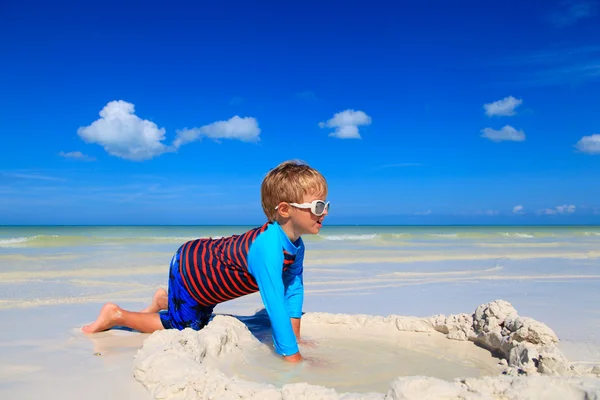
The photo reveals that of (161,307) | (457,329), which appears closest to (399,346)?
(457,329)

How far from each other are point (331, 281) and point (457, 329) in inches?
140

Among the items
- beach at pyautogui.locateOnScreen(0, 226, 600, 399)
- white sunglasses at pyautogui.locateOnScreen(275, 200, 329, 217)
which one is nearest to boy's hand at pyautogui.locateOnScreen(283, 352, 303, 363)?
beach at pyautogui.locateOnScreen(0, 226, 600, 399)

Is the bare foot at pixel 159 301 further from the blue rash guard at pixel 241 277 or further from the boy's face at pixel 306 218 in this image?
the boy's face at pixel 306 218

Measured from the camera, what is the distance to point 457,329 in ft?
11.5

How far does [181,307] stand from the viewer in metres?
3.29

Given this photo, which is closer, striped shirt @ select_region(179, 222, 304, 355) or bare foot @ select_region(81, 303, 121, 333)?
striped shirt @ select_region(179, 222, 304, 355)

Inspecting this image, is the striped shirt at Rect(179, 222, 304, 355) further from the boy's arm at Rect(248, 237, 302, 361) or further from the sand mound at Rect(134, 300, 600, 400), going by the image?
the sand mound at Rect(134, 300, 600, 400)

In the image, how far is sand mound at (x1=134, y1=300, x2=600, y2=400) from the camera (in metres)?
1.91

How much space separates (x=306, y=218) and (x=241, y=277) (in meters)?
0.60

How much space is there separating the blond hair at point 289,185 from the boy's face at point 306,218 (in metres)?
0.03

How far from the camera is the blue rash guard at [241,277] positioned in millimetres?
2783

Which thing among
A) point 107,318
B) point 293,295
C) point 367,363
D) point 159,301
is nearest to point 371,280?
point 293,295

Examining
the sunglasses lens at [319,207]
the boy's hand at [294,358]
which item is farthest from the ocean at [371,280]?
the sunglasses lens at [319,207]

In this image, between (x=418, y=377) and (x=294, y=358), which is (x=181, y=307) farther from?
(x=418, y=377)
